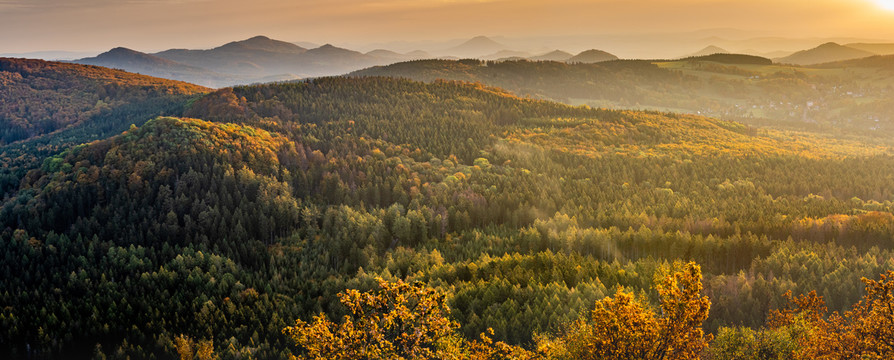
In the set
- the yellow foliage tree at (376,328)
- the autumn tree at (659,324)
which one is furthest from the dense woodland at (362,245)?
the autumn tree at (659,324)

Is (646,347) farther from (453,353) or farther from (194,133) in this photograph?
(194,133)

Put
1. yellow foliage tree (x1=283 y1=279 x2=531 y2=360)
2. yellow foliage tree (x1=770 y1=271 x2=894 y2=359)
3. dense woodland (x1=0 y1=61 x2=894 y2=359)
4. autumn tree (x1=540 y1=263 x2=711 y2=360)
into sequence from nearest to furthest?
autumn tree (x1=540 y1=263 x2=711 y2=360) → yellow foliage tree (x1=283 y1=279 x2=531 y2=360) → yellow foliage tree (x1=770 y1=271 x2=894 y2=359) → dense woodland (x1=0 y1=61 x2=894 y2=359)

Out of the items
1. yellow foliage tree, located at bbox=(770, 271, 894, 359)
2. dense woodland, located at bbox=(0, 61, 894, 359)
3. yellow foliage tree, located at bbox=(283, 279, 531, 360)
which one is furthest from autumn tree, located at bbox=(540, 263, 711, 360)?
yellow foliage tree, located at bbox=(770, 271, 894, 359)

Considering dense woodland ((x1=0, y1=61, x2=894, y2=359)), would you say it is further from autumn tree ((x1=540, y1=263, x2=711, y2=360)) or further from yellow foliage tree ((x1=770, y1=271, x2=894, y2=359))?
autumn tree ((x1=540, y1=263, x2=711, y2=360))

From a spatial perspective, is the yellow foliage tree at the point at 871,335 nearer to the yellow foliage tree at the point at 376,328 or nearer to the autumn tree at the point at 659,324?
the autumn tree at the point at 659,324

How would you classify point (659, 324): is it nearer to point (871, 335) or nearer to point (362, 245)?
point (871, 335)

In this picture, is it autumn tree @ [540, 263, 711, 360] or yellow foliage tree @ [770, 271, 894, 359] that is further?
yellow foliage tree @ [770, 271, 894, 359]

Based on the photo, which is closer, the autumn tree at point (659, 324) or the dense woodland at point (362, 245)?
the autumn tree at point (659, 324)

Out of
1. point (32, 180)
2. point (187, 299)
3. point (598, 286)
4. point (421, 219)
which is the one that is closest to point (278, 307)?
point (187, 299)

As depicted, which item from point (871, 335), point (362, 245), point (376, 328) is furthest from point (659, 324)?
point (362, 245)

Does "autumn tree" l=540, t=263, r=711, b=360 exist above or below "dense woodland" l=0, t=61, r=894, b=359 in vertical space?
above

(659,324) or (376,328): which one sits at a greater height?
(376,328)

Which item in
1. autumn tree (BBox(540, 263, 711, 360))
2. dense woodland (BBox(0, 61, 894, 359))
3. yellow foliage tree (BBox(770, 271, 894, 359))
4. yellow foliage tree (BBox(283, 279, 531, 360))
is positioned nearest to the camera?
autumn tree (BBox(540, 263, 711, 360))
